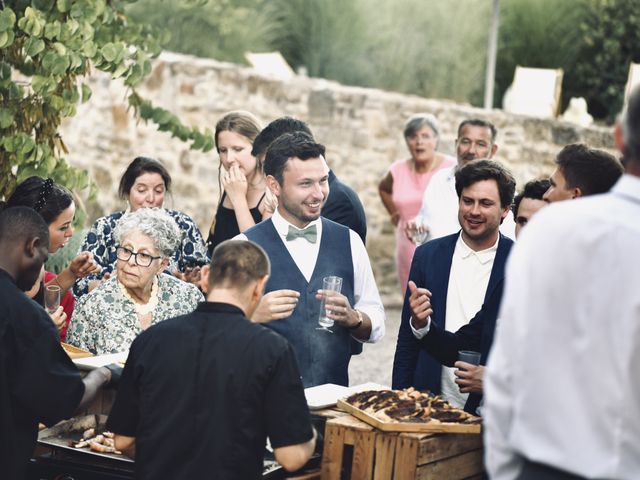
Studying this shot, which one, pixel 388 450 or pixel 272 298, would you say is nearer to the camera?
pixel 388 450

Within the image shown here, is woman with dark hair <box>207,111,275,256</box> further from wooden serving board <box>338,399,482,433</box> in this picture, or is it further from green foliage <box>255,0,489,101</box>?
green foliage <box>255,0,489,101</box>

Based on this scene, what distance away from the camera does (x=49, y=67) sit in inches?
250

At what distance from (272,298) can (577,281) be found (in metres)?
1.92

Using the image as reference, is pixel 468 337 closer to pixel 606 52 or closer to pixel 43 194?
pixel 43 194

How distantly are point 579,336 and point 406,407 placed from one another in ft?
4.64

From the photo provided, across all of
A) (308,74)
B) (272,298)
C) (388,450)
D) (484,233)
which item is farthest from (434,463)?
(308,74)

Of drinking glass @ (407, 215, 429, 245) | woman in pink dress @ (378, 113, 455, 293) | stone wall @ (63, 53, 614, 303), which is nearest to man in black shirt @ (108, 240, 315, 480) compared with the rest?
drinking glass @ (407, 215, 429, 245)

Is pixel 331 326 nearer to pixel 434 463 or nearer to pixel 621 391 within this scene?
pixel 434 463

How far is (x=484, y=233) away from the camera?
5035 mm

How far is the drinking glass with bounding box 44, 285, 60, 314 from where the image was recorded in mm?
4902

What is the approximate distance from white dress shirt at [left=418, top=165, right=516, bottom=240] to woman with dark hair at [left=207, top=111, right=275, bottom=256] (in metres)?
1.36

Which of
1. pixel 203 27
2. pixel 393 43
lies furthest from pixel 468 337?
pixel 203 27

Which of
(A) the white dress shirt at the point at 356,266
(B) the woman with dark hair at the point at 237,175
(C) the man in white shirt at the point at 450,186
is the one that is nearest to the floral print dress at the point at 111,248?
(B) the woman with dark hair at the point at 237,175

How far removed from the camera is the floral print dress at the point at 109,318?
201 inches
